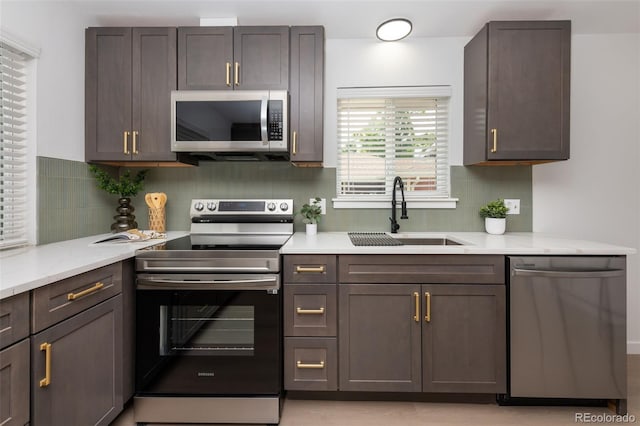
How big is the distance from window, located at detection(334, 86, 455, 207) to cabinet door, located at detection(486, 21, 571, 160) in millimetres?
481

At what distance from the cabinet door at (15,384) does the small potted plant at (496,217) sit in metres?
2.52

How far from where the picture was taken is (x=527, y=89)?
79.7 inches

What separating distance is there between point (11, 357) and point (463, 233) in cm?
249

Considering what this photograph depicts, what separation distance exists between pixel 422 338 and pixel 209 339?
1141 millimetres

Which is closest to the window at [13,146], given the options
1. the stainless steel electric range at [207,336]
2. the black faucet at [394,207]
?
the stainless steel electric range at [207,336]

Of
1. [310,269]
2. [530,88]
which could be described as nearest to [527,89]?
[530,88]

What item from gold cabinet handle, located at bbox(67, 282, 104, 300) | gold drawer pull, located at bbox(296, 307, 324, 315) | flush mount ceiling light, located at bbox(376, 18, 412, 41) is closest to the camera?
gold cabinet handle, located at bbox(67, 282, 104, 300)

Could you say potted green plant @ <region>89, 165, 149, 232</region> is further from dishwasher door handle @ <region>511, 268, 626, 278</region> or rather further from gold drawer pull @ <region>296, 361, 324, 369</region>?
dishwasher door handle @ <region>511, 268, 626, 278</region>

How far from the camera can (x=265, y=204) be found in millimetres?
2393

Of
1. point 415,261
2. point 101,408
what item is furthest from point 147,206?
point 415,261

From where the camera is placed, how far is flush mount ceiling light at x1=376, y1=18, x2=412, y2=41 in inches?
82.0

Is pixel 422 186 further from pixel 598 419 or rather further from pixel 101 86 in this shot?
pixel 101 86

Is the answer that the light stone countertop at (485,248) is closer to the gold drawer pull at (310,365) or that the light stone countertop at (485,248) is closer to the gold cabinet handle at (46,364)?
the gold drawer pull at (310,365)

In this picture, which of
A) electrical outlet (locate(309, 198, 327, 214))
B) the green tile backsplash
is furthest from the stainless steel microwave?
electrical outlet (locate(309, 198, 327, 214))
